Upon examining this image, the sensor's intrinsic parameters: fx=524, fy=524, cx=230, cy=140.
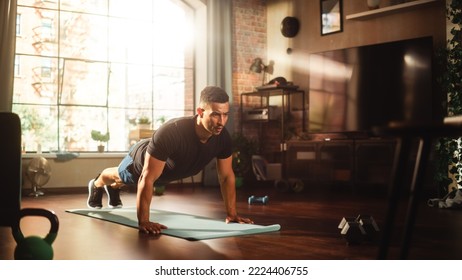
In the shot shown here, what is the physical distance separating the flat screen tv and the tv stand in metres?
0.20

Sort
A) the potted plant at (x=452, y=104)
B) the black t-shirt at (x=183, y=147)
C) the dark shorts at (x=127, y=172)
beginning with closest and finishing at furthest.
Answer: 1. the black t-shirt at (x=183, y=147)
2. the dark shorts at (x=127, y=172)
3. the potted plant at (x=452, y=104)

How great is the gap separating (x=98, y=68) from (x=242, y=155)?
5.62 feet

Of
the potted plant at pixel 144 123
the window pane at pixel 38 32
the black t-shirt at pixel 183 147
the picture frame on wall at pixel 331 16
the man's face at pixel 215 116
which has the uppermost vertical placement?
the picture frame on wall at pixel 331 16

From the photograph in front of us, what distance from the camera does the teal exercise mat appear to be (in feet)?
7.48

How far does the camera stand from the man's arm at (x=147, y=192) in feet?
7.63

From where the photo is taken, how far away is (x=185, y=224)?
262cm

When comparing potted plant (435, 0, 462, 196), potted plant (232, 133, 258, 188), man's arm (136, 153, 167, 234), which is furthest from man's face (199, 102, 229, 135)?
potted plant (232, 133, 258, 188)

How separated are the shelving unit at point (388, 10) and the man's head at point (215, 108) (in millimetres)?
2812

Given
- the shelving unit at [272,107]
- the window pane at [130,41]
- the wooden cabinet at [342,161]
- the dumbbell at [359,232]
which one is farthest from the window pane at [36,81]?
the dumbbell at [359,232]

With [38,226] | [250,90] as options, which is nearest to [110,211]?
[38,226]

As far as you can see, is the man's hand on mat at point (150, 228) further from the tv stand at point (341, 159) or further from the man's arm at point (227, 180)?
the tv stand at point (341, 159)

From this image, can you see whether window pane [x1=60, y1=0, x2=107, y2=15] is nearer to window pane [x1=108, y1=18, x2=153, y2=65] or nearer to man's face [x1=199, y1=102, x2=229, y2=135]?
window pane [x1=108, y1=18, x2=153, y2=65]

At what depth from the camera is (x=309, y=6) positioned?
5586 millimetres
